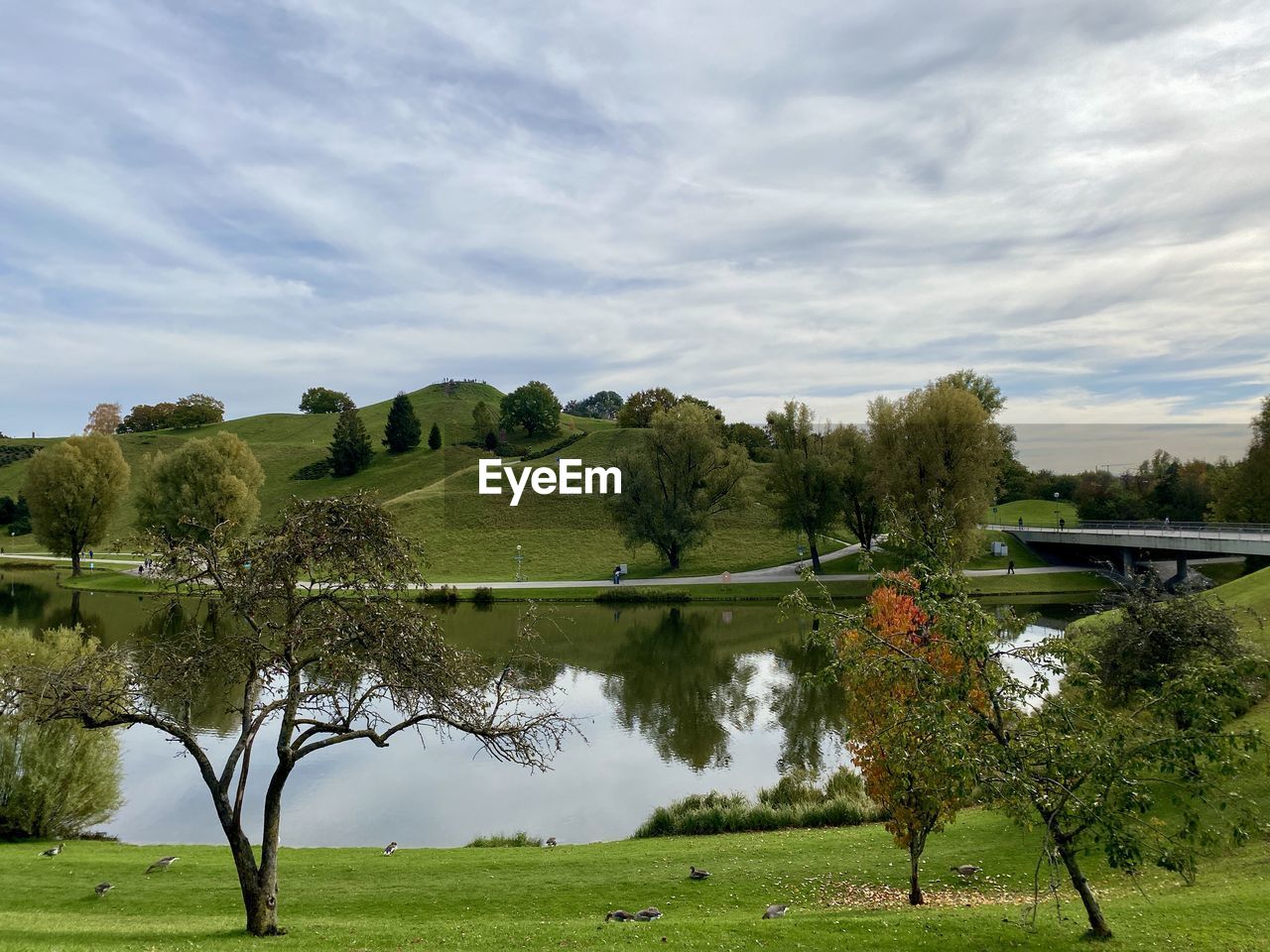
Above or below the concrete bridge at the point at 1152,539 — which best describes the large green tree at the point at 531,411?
above

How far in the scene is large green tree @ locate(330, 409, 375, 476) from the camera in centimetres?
10531

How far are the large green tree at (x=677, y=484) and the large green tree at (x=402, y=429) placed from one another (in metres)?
52.8

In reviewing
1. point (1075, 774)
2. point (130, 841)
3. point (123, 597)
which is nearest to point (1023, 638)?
point (1075, 774)

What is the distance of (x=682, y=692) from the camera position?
32781mm

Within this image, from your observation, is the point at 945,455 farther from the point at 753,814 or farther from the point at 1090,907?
the point at 1090,907

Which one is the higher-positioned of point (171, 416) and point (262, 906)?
point (171, 416)

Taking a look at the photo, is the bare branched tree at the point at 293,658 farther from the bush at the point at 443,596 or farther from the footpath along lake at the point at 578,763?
the bush at the point at 443,596

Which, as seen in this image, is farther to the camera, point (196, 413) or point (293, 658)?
point (196, 413)

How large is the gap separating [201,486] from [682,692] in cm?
5072

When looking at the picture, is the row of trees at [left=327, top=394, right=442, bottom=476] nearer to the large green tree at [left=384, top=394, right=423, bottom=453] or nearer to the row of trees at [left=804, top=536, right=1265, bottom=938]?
the large green tree at [left=384, top=394, right=423, bottom=453]

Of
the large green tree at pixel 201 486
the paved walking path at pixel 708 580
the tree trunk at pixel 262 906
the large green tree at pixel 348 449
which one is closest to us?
the tree trunk at pixel 262 906

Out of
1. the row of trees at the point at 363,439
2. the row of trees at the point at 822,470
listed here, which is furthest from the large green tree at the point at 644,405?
the row of trees at the point at 822,470

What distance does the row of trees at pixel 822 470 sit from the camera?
55.1 meters

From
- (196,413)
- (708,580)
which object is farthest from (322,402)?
(708,580)
